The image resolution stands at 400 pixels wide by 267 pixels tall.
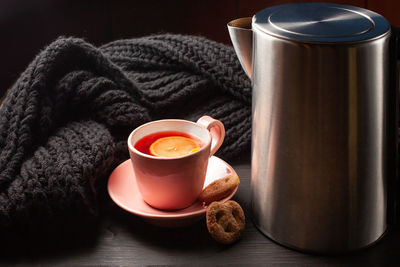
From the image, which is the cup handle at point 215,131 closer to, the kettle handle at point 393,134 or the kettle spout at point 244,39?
the kettle spout at point 244,39

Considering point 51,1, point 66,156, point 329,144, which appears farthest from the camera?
point 51,1

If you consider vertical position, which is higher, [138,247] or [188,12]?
[188,12]

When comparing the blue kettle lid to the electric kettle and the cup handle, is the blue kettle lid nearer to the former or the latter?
the electric kettle

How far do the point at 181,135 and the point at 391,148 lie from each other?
241 mm


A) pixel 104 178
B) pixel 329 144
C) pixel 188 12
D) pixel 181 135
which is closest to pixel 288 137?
pixel 329 144

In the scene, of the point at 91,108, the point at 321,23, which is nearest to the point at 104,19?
the point at 91,108

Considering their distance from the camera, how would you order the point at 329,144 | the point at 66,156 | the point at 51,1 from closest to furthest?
1. the point at 329,144
2. the point at 66,156
3. the point at 51,1

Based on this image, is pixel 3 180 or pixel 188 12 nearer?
pixel 3 180

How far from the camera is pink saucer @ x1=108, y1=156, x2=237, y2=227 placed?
1.76 ft

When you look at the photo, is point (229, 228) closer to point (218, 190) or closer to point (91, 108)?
point (218, 190)

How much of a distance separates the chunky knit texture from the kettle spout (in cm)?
19

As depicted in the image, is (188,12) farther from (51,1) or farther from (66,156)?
(66,156)

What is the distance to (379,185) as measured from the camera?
0.49 m

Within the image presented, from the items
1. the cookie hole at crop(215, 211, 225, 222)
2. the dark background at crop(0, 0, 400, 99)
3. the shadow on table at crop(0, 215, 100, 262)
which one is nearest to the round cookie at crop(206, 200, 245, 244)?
the cookie hole at crop(215, 211, 225, 222)
